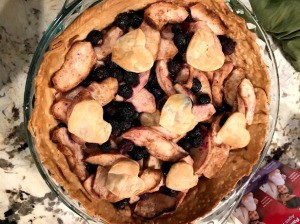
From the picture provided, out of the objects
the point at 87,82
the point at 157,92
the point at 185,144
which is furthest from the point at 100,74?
the point at 185,144

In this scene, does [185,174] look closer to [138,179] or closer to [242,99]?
[138,179]

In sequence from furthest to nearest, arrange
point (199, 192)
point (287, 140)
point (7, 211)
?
point (287, 140)
point (7, 211)
point (199, 192)

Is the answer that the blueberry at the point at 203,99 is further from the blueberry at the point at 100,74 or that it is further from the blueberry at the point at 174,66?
the blueberry at the point at 100,74

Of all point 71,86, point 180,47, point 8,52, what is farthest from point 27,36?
point 180,47

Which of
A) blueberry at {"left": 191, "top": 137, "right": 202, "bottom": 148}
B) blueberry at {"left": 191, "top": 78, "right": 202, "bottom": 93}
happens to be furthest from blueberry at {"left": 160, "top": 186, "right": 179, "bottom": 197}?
blueberry at {"left": 191, "top": 78, "right": 202, "bottom": 93}

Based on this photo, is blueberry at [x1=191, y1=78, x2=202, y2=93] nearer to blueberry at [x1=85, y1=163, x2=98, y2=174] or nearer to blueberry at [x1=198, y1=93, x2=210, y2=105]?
blueberry at [x1=198, y1=93, x2=210, y2=105]

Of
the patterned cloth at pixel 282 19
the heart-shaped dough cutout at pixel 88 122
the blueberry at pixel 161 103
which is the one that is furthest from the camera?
the patterned cloth at pixel 282 19

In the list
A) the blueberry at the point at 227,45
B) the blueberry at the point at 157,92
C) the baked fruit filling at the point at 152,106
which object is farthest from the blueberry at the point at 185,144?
the blueberry at the point at 227,45
